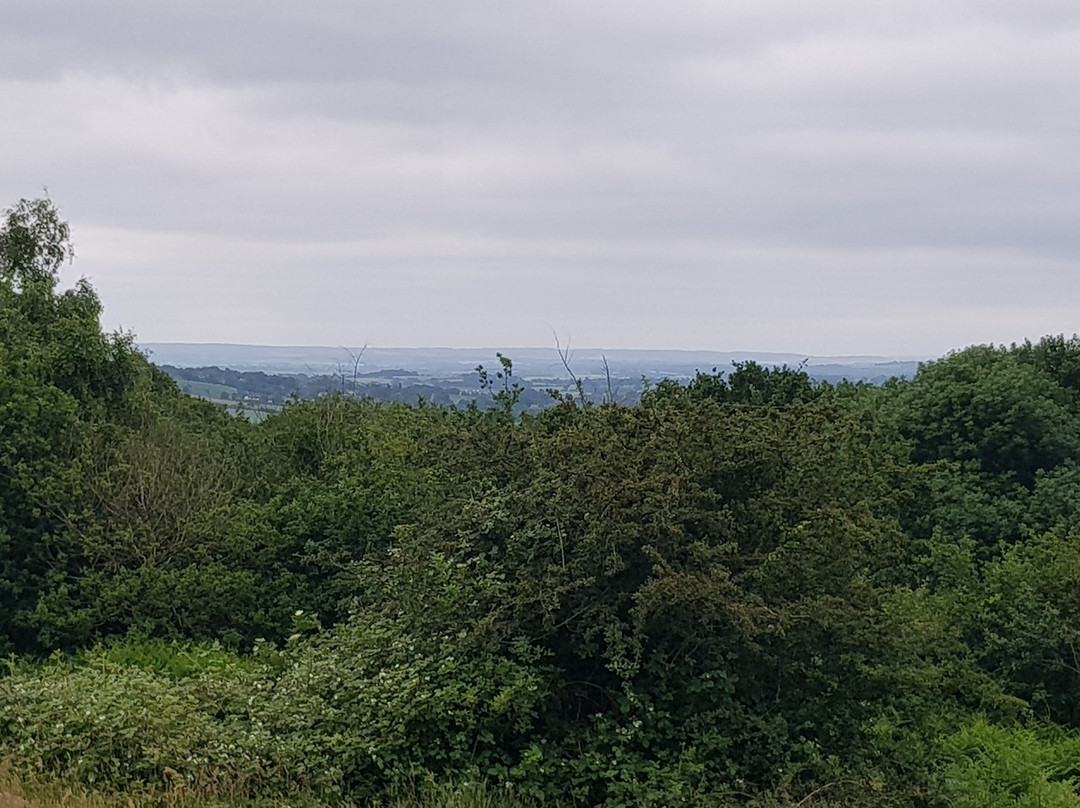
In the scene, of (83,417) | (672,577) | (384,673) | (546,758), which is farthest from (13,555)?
(672,577)

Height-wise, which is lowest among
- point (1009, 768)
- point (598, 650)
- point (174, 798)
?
point (1009, 768)

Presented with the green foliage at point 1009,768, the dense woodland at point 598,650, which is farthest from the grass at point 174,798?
the green foliage at point 1009,768

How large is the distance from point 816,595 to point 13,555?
11.5m

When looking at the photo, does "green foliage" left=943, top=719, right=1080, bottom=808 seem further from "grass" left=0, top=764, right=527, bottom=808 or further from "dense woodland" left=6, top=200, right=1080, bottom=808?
"grass" left=0, top=764, right=527, bottom=808

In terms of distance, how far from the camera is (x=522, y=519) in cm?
958

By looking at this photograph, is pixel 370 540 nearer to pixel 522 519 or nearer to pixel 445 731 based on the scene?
pixel 522 519

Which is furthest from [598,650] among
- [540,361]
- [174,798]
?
[540,361]

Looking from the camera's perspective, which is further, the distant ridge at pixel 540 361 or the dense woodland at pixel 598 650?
the distant ridge at pixel 540 361

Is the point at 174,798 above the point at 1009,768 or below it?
above

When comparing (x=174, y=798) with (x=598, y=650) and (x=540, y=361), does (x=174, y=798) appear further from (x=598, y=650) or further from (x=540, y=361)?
(x=540, y=361)

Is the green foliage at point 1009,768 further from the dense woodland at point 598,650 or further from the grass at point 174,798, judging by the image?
the grass at point 174,798

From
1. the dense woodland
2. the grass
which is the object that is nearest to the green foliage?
the dense woodland

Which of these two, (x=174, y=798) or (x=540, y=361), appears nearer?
(x=174, y=798)

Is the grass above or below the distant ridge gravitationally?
below
